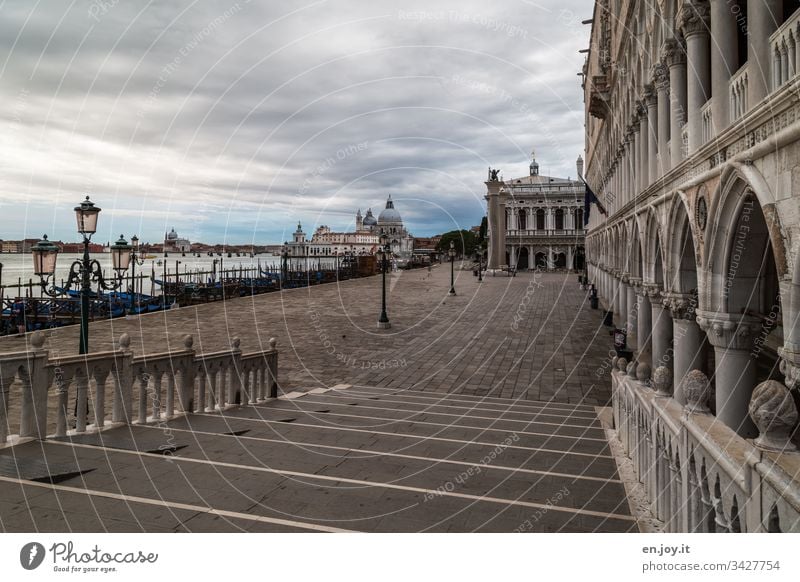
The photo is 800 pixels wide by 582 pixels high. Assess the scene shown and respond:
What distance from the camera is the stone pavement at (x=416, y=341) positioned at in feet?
40.2

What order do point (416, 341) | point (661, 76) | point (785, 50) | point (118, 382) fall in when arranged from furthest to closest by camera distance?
point (416, 341) → point (661, 76) → point (118, 382) → point (785, 50)

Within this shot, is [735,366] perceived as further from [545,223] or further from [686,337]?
[545,223]

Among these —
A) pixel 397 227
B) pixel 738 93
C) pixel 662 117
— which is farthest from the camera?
pixel 397 227

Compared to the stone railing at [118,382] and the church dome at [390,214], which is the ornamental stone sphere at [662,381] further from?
the church dome at [390,214]

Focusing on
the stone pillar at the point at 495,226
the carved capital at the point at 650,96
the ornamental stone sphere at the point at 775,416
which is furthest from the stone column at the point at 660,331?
the stone pillar at the point at 495,226

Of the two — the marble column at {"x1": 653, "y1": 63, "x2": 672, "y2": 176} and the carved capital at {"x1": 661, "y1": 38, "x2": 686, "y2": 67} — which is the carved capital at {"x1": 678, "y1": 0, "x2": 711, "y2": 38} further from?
the marble column at {"x1": 653, "y1": 63, "x2": 672, "y2": 176}

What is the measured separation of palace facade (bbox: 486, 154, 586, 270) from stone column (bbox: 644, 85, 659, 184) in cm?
6251

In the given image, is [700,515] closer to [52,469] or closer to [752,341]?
[752,341]

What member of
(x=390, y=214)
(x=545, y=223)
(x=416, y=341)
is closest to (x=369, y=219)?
(x=390, y=214)

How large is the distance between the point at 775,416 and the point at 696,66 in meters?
7.56

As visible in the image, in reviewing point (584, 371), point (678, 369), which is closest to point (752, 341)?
point (678, 369)

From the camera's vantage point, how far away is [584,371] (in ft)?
43.3

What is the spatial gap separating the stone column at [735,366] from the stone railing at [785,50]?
3038 millimetres

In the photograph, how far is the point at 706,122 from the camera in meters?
7.73
